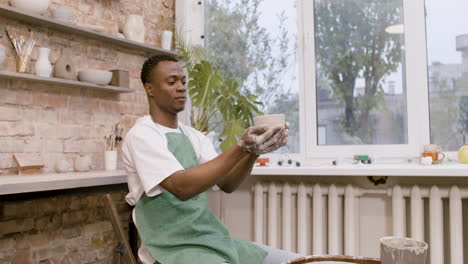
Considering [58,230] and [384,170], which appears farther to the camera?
[58,230]

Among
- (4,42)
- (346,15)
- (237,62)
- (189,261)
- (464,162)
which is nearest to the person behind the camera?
(189,261)

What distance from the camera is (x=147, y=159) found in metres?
1.27

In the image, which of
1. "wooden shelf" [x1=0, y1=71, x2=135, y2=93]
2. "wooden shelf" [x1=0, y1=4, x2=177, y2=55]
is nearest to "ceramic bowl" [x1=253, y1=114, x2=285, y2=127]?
"wooden shelf" [x1=0, y1=71, x2=135, y2=93]

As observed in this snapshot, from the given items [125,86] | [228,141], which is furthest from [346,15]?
[125,86]

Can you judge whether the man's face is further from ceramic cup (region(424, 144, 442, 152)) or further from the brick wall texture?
ceramic cup (region(424, 144, 442, 152))

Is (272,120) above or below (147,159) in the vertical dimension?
above

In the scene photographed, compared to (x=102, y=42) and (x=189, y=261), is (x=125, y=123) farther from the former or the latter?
(x=189, y=261)

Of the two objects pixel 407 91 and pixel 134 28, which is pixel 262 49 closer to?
pixel 134 28

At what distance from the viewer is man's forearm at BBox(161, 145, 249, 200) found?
119cm

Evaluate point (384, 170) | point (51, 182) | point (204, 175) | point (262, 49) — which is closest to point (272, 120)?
point (204, 175)

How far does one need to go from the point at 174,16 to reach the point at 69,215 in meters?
1.65

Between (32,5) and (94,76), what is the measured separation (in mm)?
456

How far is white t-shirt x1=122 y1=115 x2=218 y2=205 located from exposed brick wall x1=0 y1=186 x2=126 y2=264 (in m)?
0.51

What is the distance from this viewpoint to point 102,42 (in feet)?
8.12
